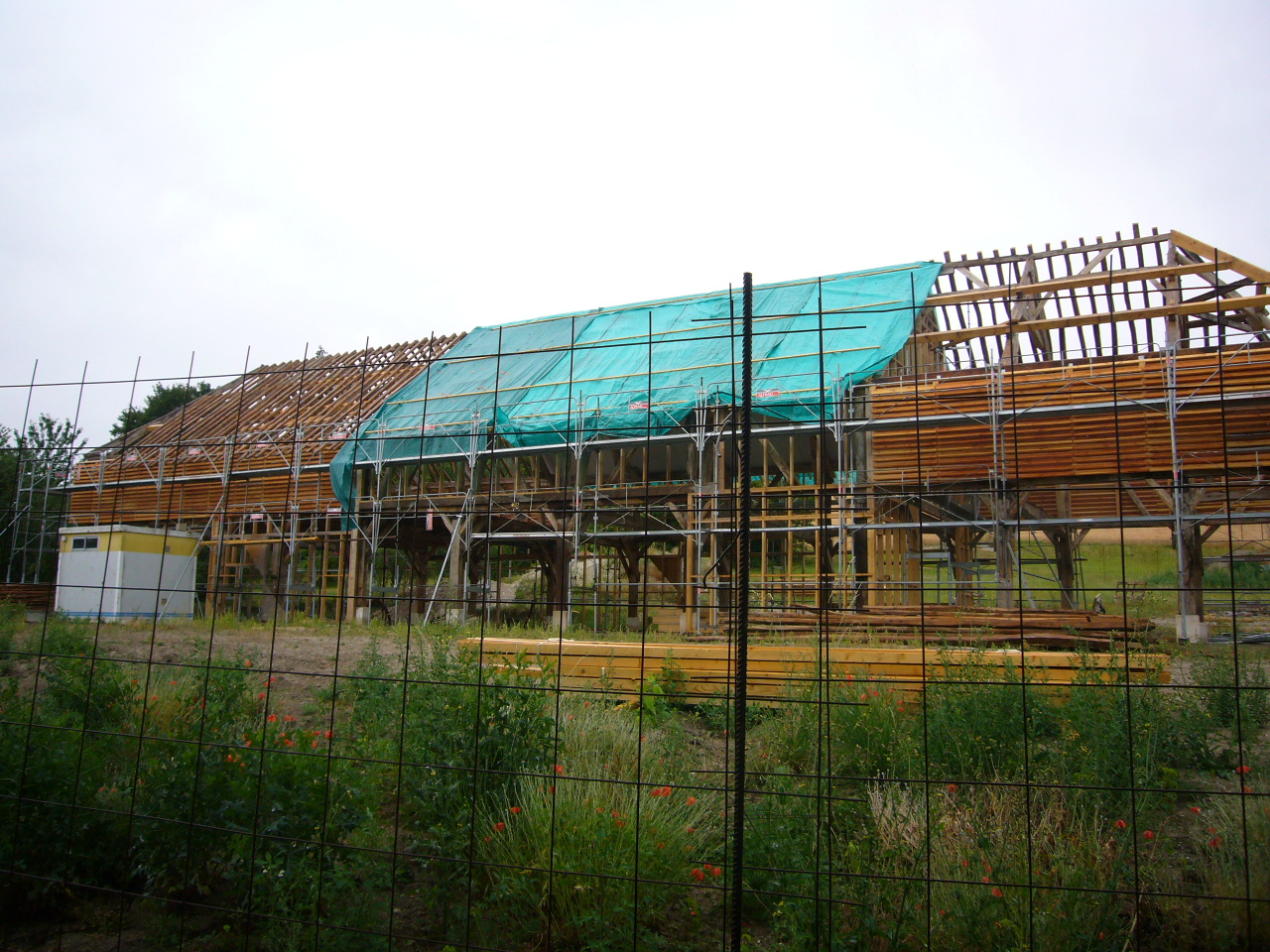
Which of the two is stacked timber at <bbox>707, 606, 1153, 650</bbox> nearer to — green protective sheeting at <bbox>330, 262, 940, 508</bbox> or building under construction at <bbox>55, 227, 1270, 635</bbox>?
building under construction at <bbox>55, 227, 1270, 635</bbox>

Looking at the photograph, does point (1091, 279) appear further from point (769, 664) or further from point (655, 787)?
point (655, 787)

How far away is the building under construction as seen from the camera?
407 inches

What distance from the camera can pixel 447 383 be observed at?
696 inches

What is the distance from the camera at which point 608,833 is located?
3521 mm

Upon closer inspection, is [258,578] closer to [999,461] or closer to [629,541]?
[629,541]

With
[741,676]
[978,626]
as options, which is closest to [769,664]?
[978,626]

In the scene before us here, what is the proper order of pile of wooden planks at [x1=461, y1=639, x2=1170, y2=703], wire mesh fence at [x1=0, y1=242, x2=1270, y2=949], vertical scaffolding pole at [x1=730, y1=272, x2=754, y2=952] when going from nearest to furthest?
vertical scaffolding pole at [x1=730, y1=272, x2=754, y2=952], wire mesh fence at [x1=0, y1=242, x2=1270, y2=949], pile of wooden planks at [x1=461, y1=639, x2=1170, y2=703]

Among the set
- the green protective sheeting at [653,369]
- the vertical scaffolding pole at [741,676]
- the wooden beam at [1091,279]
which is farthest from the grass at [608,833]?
the wooden beam at [1091,279]

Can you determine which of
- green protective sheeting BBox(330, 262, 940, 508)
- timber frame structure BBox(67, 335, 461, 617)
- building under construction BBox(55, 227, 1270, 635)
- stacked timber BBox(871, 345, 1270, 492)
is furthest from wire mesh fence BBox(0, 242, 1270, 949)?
timber frame structure BBox(67, 335, 461, 617)

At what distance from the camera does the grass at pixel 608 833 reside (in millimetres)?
3180

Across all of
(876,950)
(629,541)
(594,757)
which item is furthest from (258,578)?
(876,950)

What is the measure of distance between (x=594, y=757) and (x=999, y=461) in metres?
9.41

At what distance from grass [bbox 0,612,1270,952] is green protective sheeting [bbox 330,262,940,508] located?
7.76 meters

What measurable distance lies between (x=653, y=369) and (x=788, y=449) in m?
3.21
